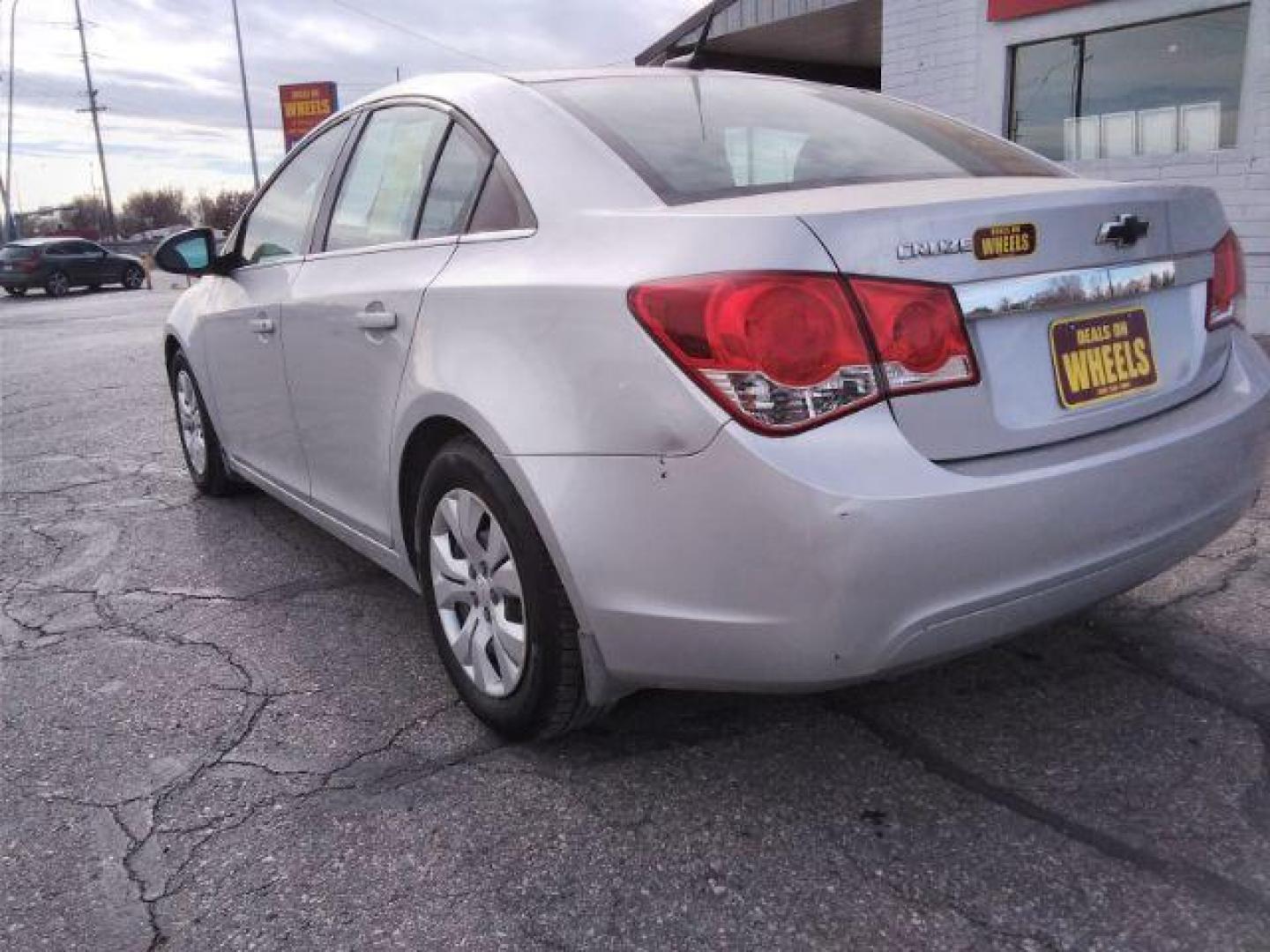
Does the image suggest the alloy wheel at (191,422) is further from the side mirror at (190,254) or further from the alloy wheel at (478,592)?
the alloy wheel at (478,592)

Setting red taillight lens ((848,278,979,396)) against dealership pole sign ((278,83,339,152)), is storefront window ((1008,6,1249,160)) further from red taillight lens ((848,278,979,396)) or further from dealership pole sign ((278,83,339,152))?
dealership pole sign ((278,83,339,152))

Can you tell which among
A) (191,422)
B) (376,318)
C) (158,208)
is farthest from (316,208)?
(158,208)

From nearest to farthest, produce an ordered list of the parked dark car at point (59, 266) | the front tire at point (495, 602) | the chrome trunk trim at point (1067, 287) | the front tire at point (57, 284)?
the chrome trunk trim at point (1067, 287)
the front tire at point (495, 602)
the parked dark car at point (59, 266)
the front tire at point (57, 284)

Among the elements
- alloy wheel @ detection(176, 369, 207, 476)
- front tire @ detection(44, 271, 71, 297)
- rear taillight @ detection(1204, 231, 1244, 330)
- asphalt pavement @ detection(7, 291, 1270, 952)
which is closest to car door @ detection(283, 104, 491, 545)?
asphalt pavement @ detection(7, 291, 1270, 952)

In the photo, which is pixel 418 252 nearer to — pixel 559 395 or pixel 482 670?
pixel 559 395

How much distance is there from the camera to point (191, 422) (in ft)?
16.4

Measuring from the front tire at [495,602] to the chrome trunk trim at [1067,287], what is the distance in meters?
1.02

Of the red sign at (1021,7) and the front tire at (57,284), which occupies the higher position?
the red sign at (1021,7)

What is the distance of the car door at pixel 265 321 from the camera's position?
11.7 ft

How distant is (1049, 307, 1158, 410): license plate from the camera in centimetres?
212

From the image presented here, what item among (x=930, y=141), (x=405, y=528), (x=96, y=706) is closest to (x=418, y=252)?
(x=405, y=528)

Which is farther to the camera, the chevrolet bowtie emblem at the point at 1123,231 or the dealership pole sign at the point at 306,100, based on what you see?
the dealership pole sign at the point at 306,100

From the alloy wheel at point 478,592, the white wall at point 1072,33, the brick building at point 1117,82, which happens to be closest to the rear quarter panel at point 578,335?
the alloy wheel at point 478,592

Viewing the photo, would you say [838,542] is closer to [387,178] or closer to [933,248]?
[933,248]
